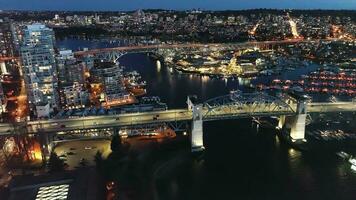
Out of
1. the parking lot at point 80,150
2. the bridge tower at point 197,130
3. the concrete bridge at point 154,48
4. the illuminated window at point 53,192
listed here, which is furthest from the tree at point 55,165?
the concrete bridge at point 154,48

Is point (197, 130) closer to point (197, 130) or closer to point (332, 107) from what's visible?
point (197, 130)

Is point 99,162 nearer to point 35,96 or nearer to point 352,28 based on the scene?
point 35,96

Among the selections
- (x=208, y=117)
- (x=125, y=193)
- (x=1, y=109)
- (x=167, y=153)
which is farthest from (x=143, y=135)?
(x=1, y=109)

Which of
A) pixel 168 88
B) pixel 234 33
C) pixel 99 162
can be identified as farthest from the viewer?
pixel 234 33

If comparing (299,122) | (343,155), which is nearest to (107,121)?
(299,122)

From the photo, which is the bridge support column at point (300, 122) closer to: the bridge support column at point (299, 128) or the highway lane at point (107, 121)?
the bridge support column at point (299, 128)

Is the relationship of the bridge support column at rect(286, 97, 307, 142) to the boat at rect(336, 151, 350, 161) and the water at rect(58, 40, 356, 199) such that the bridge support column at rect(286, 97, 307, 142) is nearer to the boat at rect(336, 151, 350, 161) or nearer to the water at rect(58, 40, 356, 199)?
the water at rect(58, 40, 356, 199)

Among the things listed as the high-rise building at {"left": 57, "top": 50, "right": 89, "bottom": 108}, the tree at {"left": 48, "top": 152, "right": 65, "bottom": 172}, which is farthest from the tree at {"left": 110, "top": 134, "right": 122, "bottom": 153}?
the high-rise building at {"left": 57, "top": 50, "right": 89, "bottom": 108}
